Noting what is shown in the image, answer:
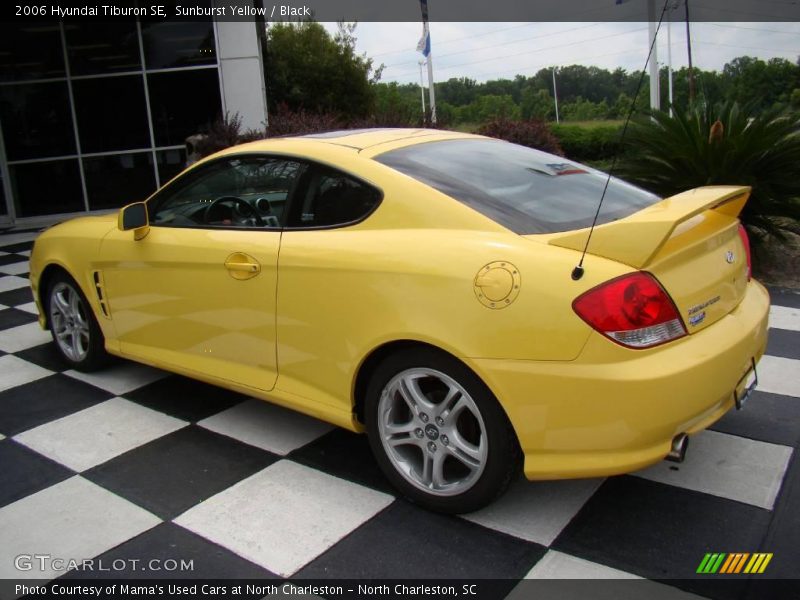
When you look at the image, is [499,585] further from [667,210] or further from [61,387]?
[61,387]

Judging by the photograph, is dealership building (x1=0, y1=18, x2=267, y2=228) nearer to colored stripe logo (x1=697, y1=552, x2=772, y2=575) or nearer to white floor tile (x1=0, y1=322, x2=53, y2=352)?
white floor tile (x1=0, y1=322, x2=53, y2=352)

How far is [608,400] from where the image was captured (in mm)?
2100

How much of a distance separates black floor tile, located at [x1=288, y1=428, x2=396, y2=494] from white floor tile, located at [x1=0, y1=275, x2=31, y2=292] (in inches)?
191

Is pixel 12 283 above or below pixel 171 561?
above

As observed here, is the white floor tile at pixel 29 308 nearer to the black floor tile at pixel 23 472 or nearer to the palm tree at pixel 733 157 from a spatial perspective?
the black floor tile at pixel 23 472

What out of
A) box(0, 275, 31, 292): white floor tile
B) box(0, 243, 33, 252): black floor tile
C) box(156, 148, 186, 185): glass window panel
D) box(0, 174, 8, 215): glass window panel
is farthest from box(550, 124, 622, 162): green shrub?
box(0, 275, 31, 292): white floor tile

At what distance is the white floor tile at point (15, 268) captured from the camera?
7575 mm

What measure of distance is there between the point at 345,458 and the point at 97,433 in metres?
1.30

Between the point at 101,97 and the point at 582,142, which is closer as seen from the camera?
the point at 101,97

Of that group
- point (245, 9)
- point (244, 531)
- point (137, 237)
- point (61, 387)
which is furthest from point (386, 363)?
point (245, 9)

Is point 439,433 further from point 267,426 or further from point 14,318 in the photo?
point 14,318

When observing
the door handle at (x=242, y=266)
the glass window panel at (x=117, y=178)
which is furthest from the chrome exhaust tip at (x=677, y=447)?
the glass window panel at (x=117, y=178)

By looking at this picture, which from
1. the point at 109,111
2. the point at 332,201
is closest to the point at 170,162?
the point at 109,111

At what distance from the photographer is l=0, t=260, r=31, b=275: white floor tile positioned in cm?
757
